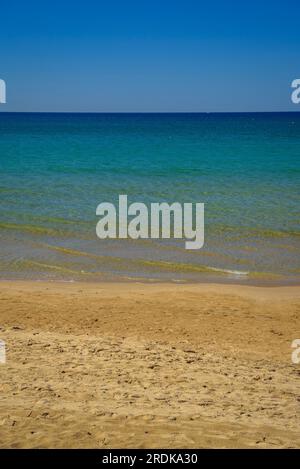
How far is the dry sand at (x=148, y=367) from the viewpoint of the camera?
16.9 ft

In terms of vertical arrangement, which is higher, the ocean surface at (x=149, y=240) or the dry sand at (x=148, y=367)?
the ocean surface at (x=149, y=240)

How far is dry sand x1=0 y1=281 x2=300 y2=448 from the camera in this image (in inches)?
203

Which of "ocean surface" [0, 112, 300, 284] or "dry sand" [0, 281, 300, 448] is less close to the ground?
"ocean surface" [0, 112, 300, 284]

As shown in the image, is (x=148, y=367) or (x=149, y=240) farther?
(x=149, y=240)

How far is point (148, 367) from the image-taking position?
6871 millimetres

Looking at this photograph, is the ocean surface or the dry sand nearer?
the dry sand

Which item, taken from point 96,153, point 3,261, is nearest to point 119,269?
point 3,261

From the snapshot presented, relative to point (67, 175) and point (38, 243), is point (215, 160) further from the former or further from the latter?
point (38, 243)

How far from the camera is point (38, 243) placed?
1466 cm

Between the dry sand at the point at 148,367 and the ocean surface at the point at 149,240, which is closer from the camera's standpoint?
the dry sand at the point at 148,367

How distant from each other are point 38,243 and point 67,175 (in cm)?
1607

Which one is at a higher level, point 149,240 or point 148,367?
point 149,240

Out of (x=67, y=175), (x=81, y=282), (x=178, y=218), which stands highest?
(x=67, y=175)
